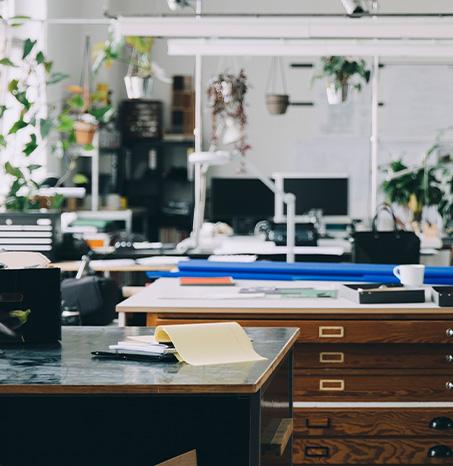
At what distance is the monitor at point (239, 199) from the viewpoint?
31.8 ft

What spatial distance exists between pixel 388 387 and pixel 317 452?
0.36 metres

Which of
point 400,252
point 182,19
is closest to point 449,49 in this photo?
point 400,252

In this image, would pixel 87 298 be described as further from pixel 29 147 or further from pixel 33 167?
pixel 33 167

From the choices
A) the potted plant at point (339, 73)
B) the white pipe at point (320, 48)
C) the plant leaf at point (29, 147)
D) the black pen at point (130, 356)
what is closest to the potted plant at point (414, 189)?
the potted plant at point (339, 73)

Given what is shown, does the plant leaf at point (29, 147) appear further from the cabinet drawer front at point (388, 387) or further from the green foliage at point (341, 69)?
the cabinet drawer front at point (388, 387)

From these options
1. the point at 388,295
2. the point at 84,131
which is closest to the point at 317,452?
the point at 388,295

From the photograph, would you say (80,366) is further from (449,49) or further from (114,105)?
(114,105)

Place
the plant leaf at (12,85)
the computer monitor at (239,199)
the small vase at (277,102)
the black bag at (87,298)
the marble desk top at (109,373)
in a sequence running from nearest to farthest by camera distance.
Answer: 1. the marble desk top at (109,373)
2. the black bag at (87,298)
3. the plant leaf at (12,85)
4. the small vase at (277,102)
5. the computer monitor at (239,199)

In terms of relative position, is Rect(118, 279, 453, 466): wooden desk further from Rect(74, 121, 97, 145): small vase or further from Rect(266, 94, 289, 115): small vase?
Rect(74, 121, 97, 145): small vase

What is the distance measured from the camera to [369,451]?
→ 395 centimetres

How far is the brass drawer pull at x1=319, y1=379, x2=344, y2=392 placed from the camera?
399 cm

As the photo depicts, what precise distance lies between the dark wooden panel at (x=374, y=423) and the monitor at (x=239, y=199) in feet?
18.8

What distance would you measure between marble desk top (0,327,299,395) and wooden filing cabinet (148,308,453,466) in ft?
3.69

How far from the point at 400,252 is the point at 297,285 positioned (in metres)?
1.71
